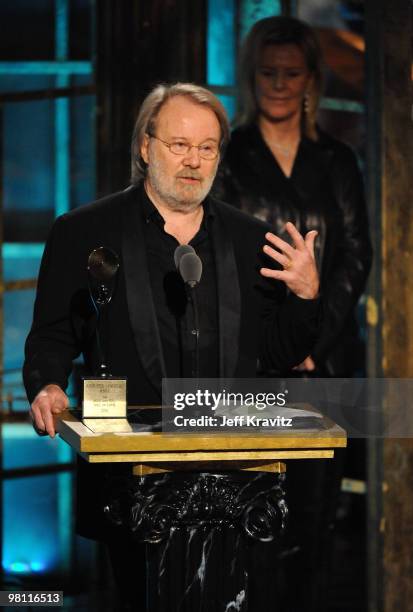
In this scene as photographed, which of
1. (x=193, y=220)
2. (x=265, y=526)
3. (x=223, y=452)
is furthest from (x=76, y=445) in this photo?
(x=193, y=220)

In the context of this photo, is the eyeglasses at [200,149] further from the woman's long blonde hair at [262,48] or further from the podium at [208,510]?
the woman's long blonde hair at [262,48]

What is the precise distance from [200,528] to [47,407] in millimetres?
473

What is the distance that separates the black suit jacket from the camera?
3342 mm

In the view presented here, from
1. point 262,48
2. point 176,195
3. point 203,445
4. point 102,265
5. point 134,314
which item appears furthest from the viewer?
point 262,48

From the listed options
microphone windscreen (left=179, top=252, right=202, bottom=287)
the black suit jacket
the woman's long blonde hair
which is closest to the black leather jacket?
the woman's long blonde hair

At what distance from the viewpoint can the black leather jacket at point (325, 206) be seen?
473cm

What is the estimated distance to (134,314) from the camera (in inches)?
132

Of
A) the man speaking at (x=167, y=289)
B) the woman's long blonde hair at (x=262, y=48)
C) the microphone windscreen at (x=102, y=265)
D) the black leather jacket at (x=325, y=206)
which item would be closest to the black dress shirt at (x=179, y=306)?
the man speaking at (x=167, y=289)

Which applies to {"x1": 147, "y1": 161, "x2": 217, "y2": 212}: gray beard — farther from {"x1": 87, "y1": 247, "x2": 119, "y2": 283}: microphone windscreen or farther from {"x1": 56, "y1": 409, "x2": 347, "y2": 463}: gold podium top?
{"x1": 56, "y1": 409, "x2": 347, "y2": 463}: gold podium top

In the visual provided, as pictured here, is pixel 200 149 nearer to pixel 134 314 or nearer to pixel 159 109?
pixel 159 109

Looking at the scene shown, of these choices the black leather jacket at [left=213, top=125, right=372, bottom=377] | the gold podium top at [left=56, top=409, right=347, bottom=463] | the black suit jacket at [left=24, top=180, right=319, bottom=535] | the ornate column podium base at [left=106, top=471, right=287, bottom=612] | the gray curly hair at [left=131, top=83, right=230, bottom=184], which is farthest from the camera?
the black leather jacket at [left=213, top=125, right=372, bottom=377]

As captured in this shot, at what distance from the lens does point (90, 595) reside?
16.3 feet

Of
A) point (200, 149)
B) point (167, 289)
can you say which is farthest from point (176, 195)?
point (167, 289)

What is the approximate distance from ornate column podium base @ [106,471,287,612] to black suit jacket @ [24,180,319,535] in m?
0.33
